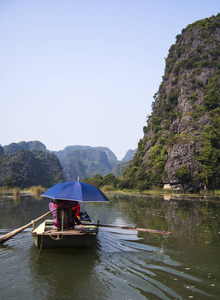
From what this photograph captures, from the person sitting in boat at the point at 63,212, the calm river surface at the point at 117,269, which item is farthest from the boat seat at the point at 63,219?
the calm river surface at the point at 117,269

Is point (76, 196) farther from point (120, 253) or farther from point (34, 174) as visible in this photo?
point (34, 174)

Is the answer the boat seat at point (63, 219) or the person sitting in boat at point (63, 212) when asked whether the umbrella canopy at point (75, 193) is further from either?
the boat seat at point (63, 219)

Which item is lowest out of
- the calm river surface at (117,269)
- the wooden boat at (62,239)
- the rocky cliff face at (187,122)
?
the calm river surface at (117,269)

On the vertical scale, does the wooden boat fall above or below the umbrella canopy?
below

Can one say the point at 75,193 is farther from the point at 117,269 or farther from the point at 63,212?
the point at 117,269

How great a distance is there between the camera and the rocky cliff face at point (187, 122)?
5300 cm

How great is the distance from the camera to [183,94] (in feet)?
252

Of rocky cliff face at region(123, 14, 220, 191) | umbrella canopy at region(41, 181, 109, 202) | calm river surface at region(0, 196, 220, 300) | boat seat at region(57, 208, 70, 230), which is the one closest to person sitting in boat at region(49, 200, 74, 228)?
boat seat at region(57, 208, 70, 230)

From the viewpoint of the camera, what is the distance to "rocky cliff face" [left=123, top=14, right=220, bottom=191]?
53.0m

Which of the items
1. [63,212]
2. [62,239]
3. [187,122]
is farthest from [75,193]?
[187,122]

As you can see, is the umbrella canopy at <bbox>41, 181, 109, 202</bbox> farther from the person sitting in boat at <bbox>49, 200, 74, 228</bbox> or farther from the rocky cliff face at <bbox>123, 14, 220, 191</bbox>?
the rocky cliff face at <bbox>123, 14, 220, 191</bbox>

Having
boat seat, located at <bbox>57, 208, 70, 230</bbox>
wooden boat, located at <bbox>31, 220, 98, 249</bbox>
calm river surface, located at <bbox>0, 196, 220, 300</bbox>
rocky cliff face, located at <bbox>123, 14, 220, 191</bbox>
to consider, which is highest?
rocky cliff face, located at <bbox>123, 14, 220, 191</bbox>

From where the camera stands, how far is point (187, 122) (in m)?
65.1

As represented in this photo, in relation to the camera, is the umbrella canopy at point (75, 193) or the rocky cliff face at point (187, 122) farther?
the rocky cliff face at point (187, 122)
